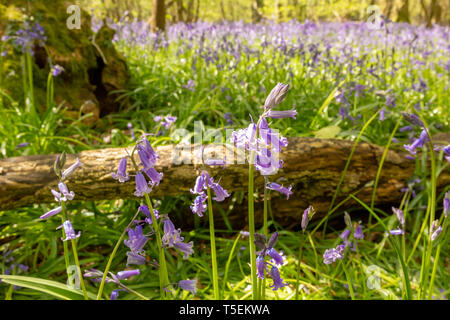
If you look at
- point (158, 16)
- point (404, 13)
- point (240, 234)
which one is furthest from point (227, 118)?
point (404, 13)

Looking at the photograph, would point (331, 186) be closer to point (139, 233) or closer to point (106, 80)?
point (139, 233)

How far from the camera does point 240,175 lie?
6.82ft

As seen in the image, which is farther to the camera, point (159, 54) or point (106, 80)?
point (159, 54)

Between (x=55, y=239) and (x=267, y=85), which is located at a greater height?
(x=267, y=85)

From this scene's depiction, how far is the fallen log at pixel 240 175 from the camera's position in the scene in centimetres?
195

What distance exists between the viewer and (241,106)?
11.8 feet

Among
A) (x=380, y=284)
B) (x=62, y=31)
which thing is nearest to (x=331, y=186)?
(x=380, y=284)

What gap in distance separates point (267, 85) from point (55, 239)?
2628mm

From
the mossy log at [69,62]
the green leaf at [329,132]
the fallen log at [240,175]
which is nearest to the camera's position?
the fallen log at [240,175]

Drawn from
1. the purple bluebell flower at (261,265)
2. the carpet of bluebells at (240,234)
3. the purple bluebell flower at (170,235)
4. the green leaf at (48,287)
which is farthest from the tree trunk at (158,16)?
the purple bluebell flower at (261,265)

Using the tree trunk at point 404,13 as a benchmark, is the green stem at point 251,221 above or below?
below

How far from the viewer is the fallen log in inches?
76.7

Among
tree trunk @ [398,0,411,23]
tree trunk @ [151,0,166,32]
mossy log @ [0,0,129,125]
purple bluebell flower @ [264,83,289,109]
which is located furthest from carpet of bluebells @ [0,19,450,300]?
tree trunk @ [398,0,411,23]

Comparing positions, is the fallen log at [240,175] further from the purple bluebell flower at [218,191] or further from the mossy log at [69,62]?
the mossy log at [69,62]
